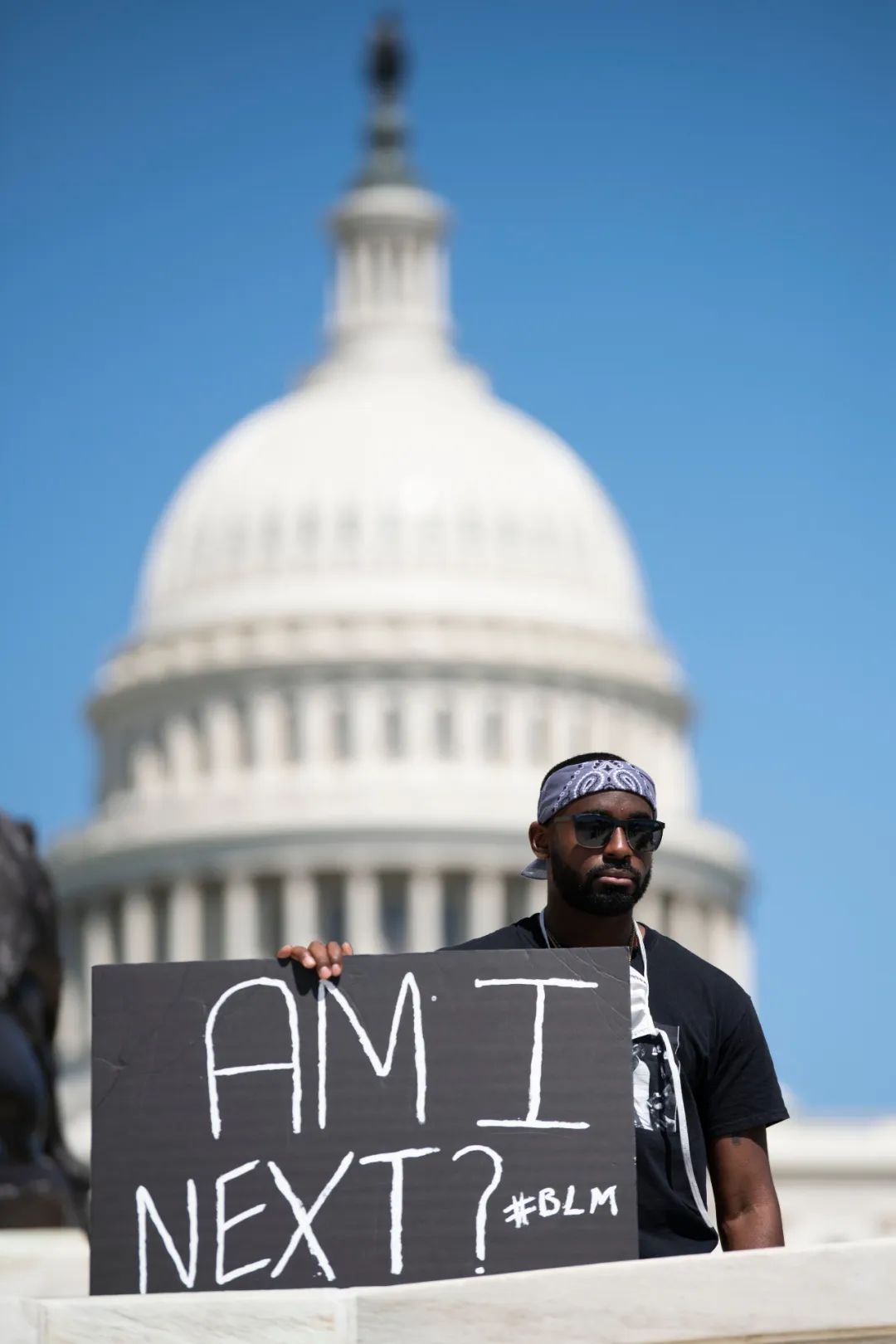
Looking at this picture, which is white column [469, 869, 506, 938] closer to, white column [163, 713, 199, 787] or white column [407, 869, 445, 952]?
white column [407, 869, 445, 952]

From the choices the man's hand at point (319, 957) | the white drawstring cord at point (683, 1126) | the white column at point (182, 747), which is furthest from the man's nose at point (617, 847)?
the white column at point (182, 747)

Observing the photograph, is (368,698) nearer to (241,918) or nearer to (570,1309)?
(241,918)

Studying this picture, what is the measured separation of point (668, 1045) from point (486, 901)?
307 ft

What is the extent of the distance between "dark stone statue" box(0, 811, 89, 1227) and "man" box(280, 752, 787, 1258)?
10.9 metres

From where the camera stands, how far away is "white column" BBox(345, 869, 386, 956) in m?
101

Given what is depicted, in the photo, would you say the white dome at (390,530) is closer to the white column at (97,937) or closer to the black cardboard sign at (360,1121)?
the white column at (97,937)

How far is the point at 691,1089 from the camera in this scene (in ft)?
29.3

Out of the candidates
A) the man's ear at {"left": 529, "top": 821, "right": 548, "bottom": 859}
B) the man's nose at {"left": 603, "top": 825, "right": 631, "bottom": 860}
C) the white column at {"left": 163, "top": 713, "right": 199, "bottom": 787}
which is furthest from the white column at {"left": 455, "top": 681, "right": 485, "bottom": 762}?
the man's nose at {"left": 603, "top": 825, "right": 631, "bottom": 860}

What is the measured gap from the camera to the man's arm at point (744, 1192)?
347 inches

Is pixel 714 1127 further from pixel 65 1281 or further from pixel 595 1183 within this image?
pixel 65 1281

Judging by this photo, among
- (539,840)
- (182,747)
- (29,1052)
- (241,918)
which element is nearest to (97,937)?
(241,918)

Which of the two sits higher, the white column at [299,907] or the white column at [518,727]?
the white column at [518,727]

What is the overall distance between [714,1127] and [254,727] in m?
99.6

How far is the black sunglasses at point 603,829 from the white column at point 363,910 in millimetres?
90440
